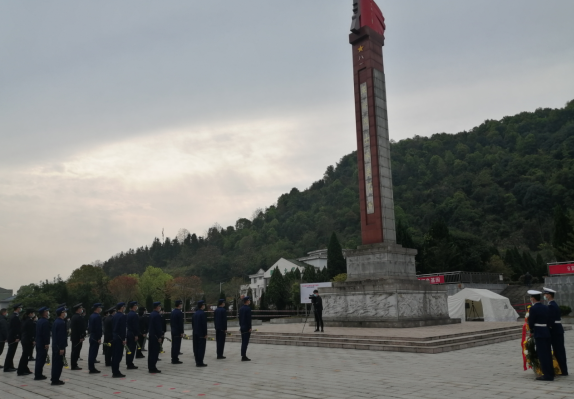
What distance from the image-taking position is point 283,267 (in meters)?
63.7

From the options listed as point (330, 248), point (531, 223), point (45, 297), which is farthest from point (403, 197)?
point (45, 297)

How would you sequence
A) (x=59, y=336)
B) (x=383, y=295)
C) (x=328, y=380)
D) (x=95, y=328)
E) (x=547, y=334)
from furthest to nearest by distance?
(x=383, y=295)
(x=95, y=328)
(x=59, y=336)
(x=328, y=380)
(x=547, y=334)

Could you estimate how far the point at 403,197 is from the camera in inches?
2660

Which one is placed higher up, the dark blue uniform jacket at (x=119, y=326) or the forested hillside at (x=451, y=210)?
the forested hillside at (x=451, y=210)

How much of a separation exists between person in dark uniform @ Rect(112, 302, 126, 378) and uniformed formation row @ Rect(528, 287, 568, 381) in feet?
24.4

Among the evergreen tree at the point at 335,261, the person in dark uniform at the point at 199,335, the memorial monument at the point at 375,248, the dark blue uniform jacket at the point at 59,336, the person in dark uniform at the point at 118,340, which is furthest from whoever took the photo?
the evergreen tree at the point at 335,261

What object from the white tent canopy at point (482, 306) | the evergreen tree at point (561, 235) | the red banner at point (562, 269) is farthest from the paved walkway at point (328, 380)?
the evergreen tree at point (561, 235)

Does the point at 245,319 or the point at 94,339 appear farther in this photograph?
the point at 245,319

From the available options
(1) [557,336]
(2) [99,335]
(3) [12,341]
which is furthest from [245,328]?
(1) [557,336]

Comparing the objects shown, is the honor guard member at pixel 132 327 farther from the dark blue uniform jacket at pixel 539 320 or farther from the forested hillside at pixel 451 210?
the forested hillside at pixel 451 210

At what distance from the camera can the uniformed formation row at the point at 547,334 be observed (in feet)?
23.9

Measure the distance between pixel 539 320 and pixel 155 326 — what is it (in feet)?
23.8

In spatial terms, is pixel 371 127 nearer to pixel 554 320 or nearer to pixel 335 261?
pixel 554 320

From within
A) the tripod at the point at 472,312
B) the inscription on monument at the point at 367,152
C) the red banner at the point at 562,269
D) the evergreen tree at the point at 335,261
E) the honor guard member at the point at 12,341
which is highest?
the inscription on monument at the point at 367,152
